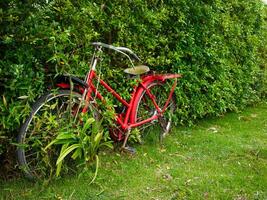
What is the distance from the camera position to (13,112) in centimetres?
331

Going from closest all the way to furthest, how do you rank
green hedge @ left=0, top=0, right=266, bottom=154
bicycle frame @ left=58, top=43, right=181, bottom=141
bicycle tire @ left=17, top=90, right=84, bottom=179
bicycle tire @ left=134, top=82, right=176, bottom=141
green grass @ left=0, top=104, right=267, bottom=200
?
green hedge @ left=0, top=0, right=266, bottom=154 < bicycle tire @ left=17, top=90, right=84, bottom=179 < green grass @ left=0, top=104, right=267, bottom=200 < bicycle frame @ left=58, top=43, right=181, bottom=141 < bicycle tire @ left=134, top=82, right=176, bottom=141

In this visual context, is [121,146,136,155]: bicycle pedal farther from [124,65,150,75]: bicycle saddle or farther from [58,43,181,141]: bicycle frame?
[124,65,150,75]: bicycle saddle

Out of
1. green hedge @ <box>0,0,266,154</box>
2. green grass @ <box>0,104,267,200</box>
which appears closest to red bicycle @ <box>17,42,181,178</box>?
green hedge @ <box>0,0,266,154</box>

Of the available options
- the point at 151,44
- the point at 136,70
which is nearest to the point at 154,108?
the point at 136,70

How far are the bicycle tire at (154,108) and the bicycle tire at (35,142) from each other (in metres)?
1.19

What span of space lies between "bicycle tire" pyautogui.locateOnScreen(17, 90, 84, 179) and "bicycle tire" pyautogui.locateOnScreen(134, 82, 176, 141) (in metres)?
1.19

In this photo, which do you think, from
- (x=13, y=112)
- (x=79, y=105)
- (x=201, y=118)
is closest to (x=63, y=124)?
(x=79, y=105)

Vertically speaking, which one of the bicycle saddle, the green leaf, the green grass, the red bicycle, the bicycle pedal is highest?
Result: the bicycle saddle

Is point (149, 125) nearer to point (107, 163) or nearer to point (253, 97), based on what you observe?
point (107, 163)

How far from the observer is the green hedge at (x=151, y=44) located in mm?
3350

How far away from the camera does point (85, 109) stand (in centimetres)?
379

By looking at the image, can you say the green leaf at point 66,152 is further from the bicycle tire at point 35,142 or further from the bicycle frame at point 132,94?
the bicycle frame at point 132,94

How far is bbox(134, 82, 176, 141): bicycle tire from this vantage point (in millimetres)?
4758

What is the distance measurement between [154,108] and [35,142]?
1845 mm
